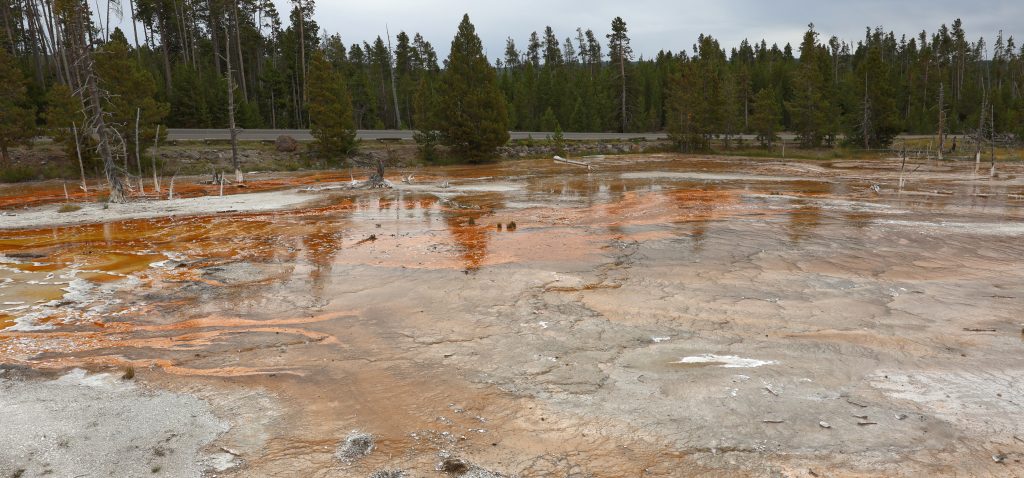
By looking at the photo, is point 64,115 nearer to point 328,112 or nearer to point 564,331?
point 328,112

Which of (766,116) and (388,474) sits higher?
(766,116)

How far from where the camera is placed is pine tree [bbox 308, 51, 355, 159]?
34125mm

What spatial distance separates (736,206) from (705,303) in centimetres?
1129

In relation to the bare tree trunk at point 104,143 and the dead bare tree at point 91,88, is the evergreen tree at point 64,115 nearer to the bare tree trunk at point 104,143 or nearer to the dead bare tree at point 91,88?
the dead bare tree at point 91,88

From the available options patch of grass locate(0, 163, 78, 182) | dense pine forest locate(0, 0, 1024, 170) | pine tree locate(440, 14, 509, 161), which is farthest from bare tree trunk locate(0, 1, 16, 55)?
pine tree locate(440, 14, 509, 161)

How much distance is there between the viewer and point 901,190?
2295 centimetres

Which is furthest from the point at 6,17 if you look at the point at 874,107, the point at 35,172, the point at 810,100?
the point at 874,107

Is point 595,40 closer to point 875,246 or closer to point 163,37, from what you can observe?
point 163,37

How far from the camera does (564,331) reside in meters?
7.41

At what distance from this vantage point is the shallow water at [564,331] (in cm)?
487

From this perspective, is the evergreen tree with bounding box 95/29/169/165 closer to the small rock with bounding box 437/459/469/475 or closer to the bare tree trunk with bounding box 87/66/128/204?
the bare tree trunk with bounding box 87/66/128/204

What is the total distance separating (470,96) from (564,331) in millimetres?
29391

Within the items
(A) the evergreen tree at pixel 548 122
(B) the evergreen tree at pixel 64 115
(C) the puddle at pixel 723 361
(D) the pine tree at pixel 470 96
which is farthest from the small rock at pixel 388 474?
(A) the evergreen tree at pixel 548 122

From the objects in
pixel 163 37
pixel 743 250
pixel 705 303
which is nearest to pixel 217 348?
pixel 705 303
